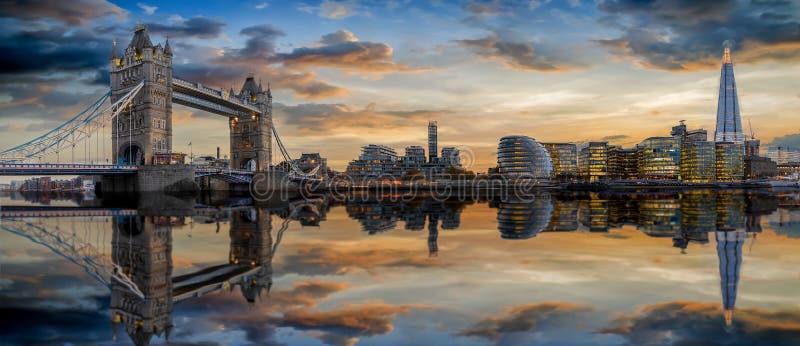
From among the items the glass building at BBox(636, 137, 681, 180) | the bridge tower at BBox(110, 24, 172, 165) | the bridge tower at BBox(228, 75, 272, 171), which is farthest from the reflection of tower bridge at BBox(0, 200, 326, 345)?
the glass building at BBox(636, 137, 681, 180)

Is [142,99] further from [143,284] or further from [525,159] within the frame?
[525,159]

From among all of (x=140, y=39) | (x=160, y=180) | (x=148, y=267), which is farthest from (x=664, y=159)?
(x=148, y=267)

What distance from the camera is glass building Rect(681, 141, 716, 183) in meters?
178

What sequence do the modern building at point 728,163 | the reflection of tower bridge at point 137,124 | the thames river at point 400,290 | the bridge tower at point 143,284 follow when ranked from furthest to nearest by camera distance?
the modern building at point 728,163
the reflection of tower bridge at point 137,124
the bridge tower at point 143,284
the thames river at point 400,290

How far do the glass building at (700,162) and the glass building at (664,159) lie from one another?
11.6 ft

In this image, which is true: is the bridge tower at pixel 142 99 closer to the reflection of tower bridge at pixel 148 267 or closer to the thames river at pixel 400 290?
the reflection of tower bridge at pixel 148 267

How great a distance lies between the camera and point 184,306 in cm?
950

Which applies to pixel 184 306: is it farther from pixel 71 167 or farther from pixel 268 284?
pixel 71 167

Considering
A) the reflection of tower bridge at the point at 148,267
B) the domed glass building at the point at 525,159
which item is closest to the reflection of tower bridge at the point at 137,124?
the reflection of tower bridge at the point at 148,267

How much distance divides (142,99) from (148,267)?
67.8 meters

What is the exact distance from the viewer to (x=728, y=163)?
185000mm

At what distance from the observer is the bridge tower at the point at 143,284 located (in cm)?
844

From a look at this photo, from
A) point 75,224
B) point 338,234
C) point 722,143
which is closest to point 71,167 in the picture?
point 75,224

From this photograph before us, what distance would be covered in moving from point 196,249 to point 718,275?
52.9ft
